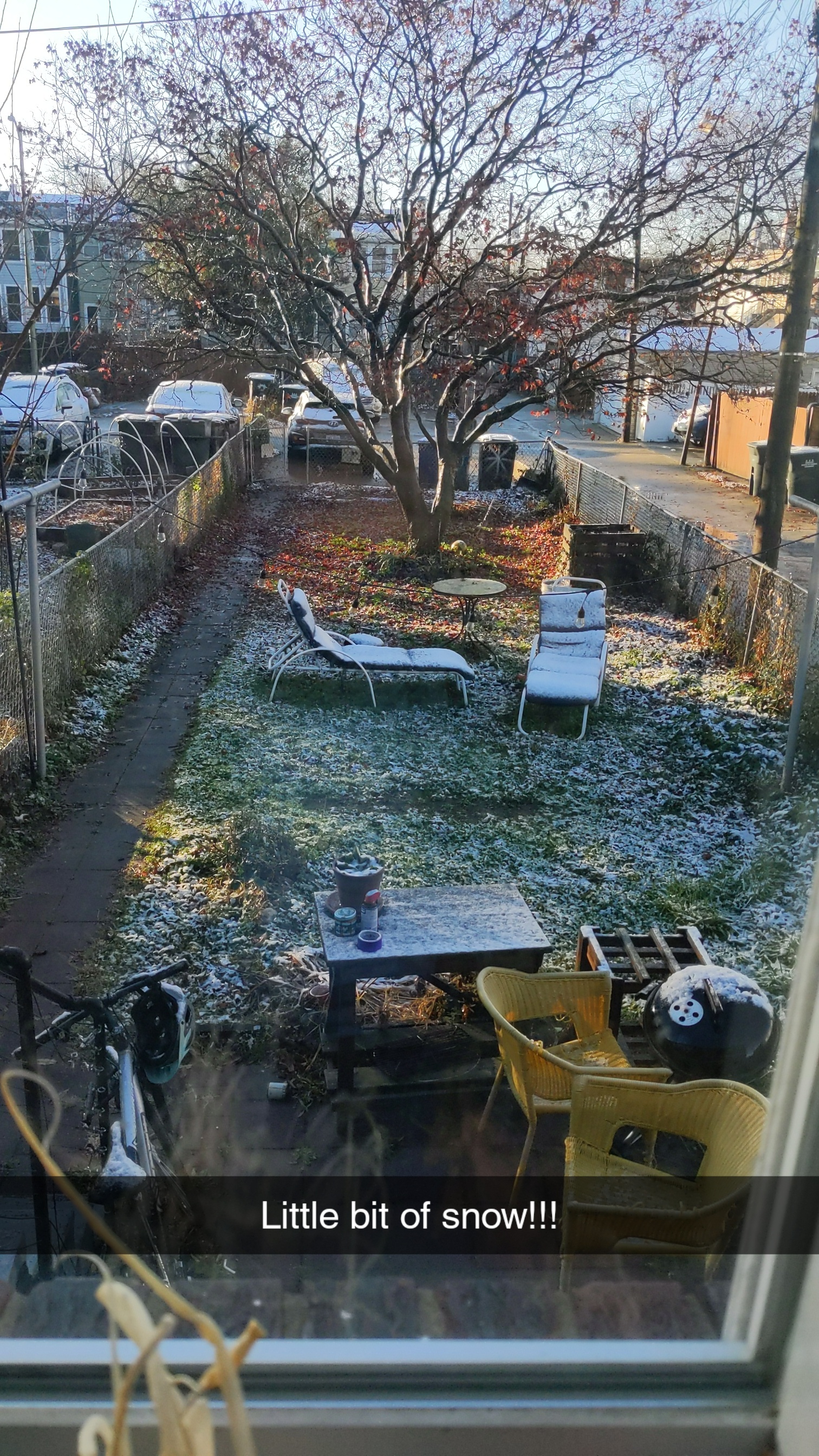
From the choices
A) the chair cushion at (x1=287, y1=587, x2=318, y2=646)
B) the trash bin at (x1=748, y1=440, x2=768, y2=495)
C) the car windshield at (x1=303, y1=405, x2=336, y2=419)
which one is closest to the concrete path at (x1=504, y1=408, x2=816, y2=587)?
the trash bin at (x1=748, y1=440, x2=768, y2=495)

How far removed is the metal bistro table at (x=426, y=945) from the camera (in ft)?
10.2

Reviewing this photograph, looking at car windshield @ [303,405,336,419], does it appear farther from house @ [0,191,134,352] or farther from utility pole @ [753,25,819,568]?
utility pole @ [753,25,819,568]

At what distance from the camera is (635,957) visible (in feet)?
11.1

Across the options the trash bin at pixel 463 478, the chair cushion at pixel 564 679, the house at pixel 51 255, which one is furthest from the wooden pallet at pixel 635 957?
the trash bin at pixel 463 478

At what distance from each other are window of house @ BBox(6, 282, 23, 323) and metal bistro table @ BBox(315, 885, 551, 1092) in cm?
541

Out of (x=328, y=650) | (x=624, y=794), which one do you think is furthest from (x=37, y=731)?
(x=624, y=794)

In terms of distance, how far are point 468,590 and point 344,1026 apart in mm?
5246

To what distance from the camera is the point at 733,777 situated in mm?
5723

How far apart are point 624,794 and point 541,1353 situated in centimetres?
483

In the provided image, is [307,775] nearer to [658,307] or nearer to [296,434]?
[658,307]

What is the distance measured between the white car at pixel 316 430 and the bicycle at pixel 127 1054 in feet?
46.2

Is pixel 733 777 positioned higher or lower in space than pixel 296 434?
lower

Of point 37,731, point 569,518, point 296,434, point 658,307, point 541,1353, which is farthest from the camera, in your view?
point 296,434

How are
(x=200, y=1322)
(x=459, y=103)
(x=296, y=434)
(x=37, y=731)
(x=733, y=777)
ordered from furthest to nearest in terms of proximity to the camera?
(x=296, y=434)
(x=459, y=103)
(x=733, y=777)
(x=37, y=731)
(x=200, y=1322)
